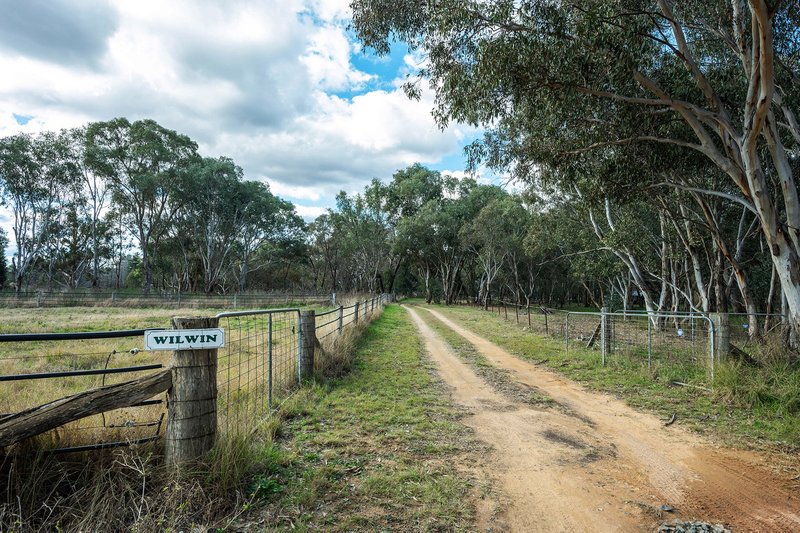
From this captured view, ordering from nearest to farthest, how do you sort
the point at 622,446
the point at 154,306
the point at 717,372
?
the point at 622,446 < the point at 717,372 < the point at 154,306

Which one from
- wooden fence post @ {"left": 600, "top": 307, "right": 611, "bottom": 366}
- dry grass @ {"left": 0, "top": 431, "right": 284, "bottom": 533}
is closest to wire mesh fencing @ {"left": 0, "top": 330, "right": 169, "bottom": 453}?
dry grass @ {"left": 0, "top": 431, "right": 284, "bottom": 533}

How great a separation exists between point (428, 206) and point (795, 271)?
3746cm

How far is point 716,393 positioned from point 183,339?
811 centimetres

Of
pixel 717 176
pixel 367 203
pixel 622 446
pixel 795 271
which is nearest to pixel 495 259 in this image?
pixel 367 203

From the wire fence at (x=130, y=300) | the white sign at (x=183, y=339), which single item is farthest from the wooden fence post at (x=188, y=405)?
the wire fence at (x=130, y=300)

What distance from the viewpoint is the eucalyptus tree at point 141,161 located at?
122ft

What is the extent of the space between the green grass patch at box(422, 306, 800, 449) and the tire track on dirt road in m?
1.84

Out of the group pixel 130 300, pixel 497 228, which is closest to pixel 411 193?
pixel 497 228

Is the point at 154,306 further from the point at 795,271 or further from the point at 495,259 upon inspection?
the point at 795,271

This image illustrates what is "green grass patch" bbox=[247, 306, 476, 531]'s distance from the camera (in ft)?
11.3

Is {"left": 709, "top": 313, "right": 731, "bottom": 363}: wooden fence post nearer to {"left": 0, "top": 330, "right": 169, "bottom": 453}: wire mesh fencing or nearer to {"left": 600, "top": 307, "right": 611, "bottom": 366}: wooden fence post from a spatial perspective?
{"left": 600, "top": 307, "right": 611, "bottom": 366}: wooden fence post

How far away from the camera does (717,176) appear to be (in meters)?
14.3

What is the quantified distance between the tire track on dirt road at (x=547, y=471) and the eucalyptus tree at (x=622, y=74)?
589 cm

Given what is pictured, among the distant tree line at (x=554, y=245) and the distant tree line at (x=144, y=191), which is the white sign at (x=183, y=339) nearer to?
the distant tree line at (x=554, y=245)
